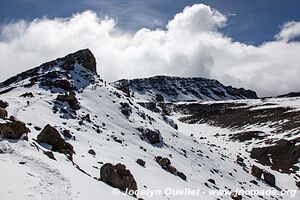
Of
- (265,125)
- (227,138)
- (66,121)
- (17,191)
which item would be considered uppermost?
(265,125)

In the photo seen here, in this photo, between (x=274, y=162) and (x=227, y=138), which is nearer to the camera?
(x=274, y=162)

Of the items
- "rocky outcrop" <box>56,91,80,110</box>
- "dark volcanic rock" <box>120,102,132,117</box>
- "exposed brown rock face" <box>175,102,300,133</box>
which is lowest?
"rocky outcrop" <box>56,91,80,110</box>

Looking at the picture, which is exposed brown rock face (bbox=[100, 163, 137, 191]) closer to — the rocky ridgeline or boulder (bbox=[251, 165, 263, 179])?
the rocky ridgeline

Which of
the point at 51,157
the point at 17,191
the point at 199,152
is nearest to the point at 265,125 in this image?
the point at 199,152

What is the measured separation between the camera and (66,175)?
80.2ft

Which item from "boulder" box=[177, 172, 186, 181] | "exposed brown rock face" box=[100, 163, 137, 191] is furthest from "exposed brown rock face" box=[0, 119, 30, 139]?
"boulder" box=[177, 172, 186, 181]

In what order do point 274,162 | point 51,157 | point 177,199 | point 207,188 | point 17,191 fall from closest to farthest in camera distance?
point 17,191
point 51,157
point 177,199
point 207,188
point 274,162

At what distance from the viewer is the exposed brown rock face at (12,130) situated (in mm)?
28594

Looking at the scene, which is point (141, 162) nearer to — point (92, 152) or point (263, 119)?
point (92, 152)

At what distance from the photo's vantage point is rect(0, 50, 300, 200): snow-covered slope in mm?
23062

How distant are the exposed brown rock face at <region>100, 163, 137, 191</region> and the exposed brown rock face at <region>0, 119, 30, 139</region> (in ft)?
23.6

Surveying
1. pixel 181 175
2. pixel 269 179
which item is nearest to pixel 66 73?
pixel 181 175

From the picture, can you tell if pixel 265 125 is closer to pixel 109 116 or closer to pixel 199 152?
pixel 199 152

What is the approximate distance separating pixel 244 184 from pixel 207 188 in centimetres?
1148
